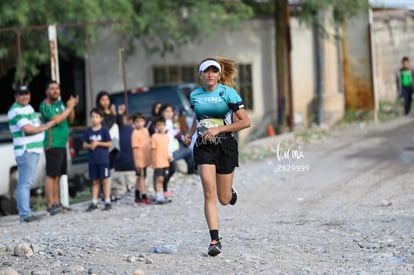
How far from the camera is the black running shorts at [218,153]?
8.88m

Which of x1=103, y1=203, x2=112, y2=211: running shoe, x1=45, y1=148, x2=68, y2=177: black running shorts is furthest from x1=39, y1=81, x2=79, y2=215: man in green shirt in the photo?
x1=103, y1=203, x2=112, y2=211: running shoe

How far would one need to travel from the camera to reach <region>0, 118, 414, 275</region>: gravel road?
827 centimetres

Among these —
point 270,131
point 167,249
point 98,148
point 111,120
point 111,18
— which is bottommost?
point 167,249

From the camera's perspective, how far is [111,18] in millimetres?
21125

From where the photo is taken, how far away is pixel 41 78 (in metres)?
25.4

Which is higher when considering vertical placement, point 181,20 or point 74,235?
point 181,20

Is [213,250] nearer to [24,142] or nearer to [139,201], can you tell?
[24,142]

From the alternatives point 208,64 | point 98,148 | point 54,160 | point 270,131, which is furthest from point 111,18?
point 208,64

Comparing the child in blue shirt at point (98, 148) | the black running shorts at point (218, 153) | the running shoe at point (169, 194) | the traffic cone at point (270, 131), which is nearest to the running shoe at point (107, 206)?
the child in blue shirt at point (98, 148)

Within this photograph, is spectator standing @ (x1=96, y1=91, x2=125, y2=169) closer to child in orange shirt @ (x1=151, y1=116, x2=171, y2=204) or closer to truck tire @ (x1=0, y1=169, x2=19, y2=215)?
child in orange shirt @ (x1=151, y1=116, x2=171, y2=204)

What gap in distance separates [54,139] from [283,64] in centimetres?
1244

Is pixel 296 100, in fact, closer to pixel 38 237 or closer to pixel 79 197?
pixel 79 197

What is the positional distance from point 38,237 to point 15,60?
11.9m

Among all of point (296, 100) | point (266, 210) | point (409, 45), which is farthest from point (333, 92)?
point (266, 210)
